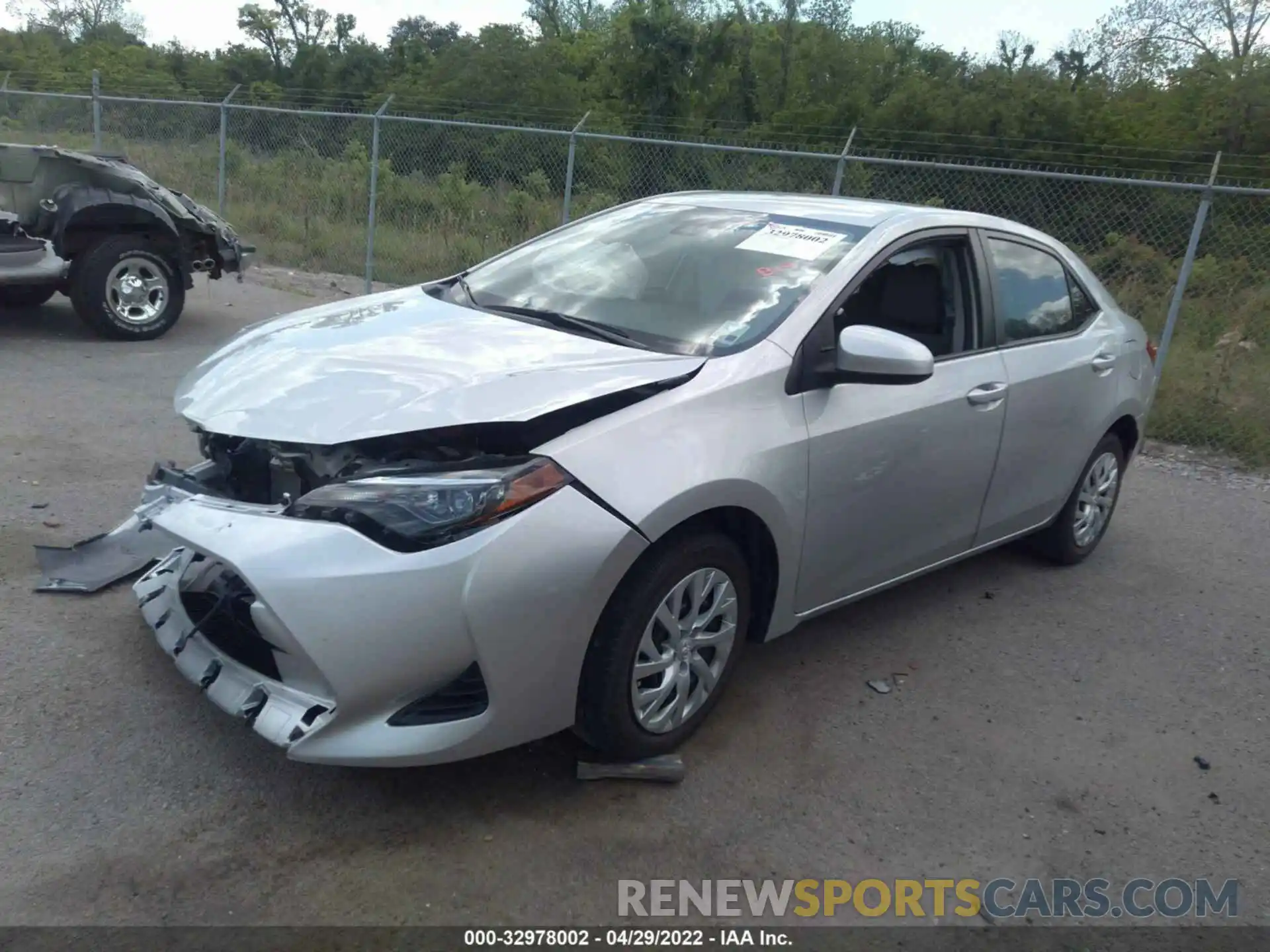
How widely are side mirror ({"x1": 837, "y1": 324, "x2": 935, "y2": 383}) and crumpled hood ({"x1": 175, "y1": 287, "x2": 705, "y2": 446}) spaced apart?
0.53 meters

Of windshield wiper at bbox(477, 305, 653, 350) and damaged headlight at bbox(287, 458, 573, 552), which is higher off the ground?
windshield wiper at bbox(477, 305, 653, 350)

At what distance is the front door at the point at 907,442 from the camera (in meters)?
3.76

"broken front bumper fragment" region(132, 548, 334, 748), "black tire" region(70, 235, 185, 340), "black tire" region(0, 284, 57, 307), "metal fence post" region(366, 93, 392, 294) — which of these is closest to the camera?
"broken front bumper fragment" region(132, 548, 334, 748)

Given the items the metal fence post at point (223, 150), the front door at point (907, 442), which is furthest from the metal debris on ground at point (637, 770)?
the metal fence post at point (223, 150)

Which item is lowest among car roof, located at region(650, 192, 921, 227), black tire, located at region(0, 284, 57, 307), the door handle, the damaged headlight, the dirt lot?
the dirt lot

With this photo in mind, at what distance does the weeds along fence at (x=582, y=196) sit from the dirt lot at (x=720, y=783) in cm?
429

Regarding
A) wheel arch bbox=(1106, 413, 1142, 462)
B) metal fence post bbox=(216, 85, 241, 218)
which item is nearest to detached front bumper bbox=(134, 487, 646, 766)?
wheel arch bbox=(1106, 413, 1142, 462)

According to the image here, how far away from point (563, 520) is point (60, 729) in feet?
5.67

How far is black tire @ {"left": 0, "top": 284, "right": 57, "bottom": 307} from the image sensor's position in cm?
879

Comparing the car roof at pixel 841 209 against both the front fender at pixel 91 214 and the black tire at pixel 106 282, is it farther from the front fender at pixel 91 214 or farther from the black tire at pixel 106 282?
the black tire at pixel 106 282

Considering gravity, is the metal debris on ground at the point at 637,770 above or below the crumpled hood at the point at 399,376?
below

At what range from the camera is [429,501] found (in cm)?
293

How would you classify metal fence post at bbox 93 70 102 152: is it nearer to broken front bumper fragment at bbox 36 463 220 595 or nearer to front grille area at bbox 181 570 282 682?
broken front bumper fragment at bbox 36 463 220 595

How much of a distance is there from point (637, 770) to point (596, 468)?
960 mm
